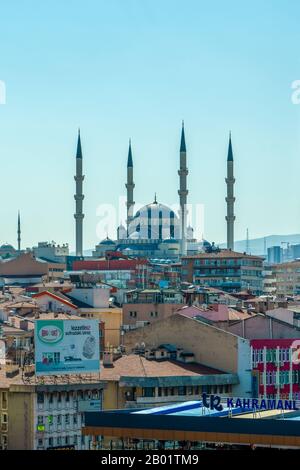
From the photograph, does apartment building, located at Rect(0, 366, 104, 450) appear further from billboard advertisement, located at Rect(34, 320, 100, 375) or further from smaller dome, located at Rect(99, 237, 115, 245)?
smaller dome, located at Rect(99, 237, 115, 245)

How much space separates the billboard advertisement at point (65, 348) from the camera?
56.9 metres

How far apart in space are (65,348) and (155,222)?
103261mm

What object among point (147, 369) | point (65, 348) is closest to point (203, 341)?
point (147, 369)

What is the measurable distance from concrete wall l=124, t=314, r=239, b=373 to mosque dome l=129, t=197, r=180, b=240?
95868 millimetres

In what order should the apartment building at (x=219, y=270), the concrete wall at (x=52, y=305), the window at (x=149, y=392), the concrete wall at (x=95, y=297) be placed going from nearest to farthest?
the window at (x=149, y=392)
the concrete wall at (x=52, y=305)
the concrete wall at (x=95, y=297)
the apartment building at (x=219, y=270)

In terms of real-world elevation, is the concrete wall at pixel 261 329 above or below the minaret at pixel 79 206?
below

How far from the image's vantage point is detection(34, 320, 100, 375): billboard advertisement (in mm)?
56906

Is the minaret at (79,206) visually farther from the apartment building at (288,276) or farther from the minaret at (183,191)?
the apartment building at (288,276)

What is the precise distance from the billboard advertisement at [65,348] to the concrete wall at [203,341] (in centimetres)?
507

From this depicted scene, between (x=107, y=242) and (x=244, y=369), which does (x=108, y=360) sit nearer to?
(x=244, y=369)

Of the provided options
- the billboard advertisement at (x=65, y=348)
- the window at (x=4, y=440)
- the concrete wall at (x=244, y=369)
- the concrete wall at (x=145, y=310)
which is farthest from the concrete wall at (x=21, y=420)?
the concrete wall at (x=145, y=310)

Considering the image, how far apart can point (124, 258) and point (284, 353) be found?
246 feet

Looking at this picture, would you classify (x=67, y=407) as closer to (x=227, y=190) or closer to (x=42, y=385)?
(x=42, y=385)

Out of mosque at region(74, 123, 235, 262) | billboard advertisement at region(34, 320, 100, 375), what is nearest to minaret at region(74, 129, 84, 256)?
mosque at region(74, 123, 235, 262)
